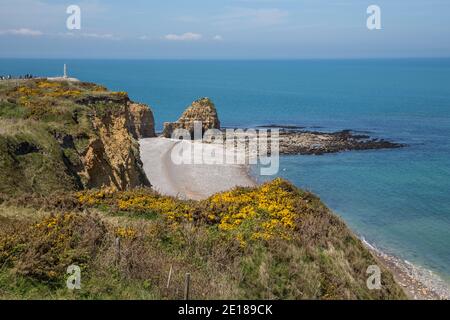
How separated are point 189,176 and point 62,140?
25.4m

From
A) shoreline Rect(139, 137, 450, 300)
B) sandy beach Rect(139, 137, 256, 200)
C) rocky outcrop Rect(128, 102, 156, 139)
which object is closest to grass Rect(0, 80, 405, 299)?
shoreline Rect(139, 137, 450, 300)

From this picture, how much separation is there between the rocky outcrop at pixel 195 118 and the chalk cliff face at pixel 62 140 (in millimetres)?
37413

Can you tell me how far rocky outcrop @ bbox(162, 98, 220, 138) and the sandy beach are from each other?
1393 centimetres

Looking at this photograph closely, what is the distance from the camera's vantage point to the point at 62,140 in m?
24.8

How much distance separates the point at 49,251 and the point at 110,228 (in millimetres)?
2472

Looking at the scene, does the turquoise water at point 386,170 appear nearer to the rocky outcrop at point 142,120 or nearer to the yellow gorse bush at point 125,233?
the yellow gorse bush at point 125,233

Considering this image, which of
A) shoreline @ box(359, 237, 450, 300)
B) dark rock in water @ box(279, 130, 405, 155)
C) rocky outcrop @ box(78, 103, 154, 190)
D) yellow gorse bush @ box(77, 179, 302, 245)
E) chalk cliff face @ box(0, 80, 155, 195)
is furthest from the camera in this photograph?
dark rock in water @ box(279, 130, 405, 155)

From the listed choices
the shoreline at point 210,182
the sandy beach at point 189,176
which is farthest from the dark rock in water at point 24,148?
the sandy beach at point 189,176

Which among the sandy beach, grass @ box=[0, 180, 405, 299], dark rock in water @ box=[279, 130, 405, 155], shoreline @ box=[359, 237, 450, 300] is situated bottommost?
shoreline @ box=[359, 237, 450, 300]

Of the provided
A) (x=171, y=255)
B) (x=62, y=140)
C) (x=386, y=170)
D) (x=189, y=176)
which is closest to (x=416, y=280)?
(x=171, y=255)

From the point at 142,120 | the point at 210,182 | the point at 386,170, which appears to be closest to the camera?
the point at 210,182

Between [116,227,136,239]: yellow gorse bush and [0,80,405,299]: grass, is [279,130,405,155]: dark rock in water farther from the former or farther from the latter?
[116,227,136,239]: yellow gorse bush

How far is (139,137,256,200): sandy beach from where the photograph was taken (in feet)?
145

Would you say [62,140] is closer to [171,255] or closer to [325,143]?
[171,255]
